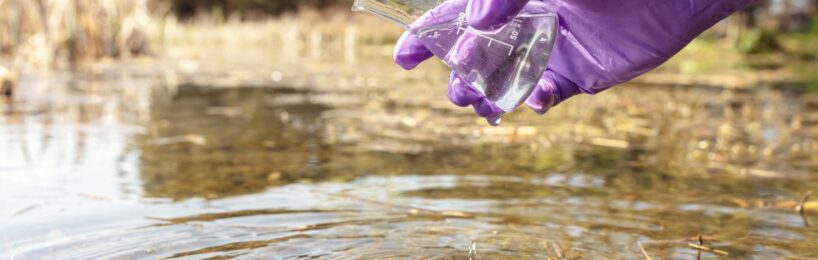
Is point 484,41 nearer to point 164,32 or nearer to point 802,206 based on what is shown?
point 802,206

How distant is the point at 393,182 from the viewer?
3.41 metres

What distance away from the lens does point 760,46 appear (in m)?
19.7

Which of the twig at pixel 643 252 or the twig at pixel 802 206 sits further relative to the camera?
the twig at pixel 802 206

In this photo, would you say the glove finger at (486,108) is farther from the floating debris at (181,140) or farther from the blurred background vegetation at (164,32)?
the blurred background vegetation at (164,32)

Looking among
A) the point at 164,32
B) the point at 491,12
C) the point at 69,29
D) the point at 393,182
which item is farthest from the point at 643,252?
the point at 164,32

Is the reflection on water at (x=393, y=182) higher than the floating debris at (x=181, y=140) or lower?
lower

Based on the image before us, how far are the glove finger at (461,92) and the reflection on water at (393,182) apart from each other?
1.41ft

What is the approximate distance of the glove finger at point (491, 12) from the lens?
1.68 m

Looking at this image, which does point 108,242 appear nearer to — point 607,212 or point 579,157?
point 607,212

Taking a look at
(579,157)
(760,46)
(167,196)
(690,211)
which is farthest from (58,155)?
(760,46)

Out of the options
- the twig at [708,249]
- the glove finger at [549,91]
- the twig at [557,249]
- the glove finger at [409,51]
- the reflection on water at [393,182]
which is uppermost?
the glove finger at [409,51]

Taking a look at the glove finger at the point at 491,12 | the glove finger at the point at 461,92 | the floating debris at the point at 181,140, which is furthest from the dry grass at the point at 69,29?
the glove finger at the point at 491,12

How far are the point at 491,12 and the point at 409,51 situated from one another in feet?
1.01

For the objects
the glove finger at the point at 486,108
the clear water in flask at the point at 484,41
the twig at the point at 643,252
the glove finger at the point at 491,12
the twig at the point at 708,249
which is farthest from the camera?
the twig at the point at 708,249
